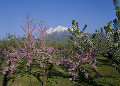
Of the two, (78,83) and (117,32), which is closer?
(117,32)

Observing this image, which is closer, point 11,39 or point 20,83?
point 20,83

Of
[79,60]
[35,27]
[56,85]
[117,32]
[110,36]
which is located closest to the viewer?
[117,32]

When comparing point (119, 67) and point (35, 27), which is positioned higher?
point (35, 27)

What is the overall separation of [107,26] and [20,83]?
447 inches

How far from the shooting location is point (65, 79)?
13875mm

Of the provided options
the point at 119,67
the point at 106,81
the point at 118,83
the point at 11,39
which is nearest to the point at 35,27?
the point at 119,67

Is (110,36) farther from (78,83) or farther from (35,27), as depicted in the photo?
(78,83)

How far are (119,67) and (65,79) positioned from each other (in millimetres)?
8320

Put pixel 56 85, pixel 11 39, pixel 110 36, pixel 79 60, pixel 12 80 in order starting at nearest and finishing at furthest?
pixel 110 36, pixel 79 60, pixel 56 85, pixel 12 80, pixel 11 39

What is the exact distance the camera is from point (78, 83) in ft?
41.8

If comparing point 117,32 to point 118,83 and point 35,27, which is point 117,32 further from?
point 118,83

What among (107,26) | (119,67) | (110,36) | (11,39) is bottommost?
(119,67)

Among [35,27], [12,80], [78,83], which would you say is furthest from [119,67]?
[12,80]

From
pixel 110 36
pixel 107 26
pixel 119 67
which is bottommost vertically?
pixel 119 67
